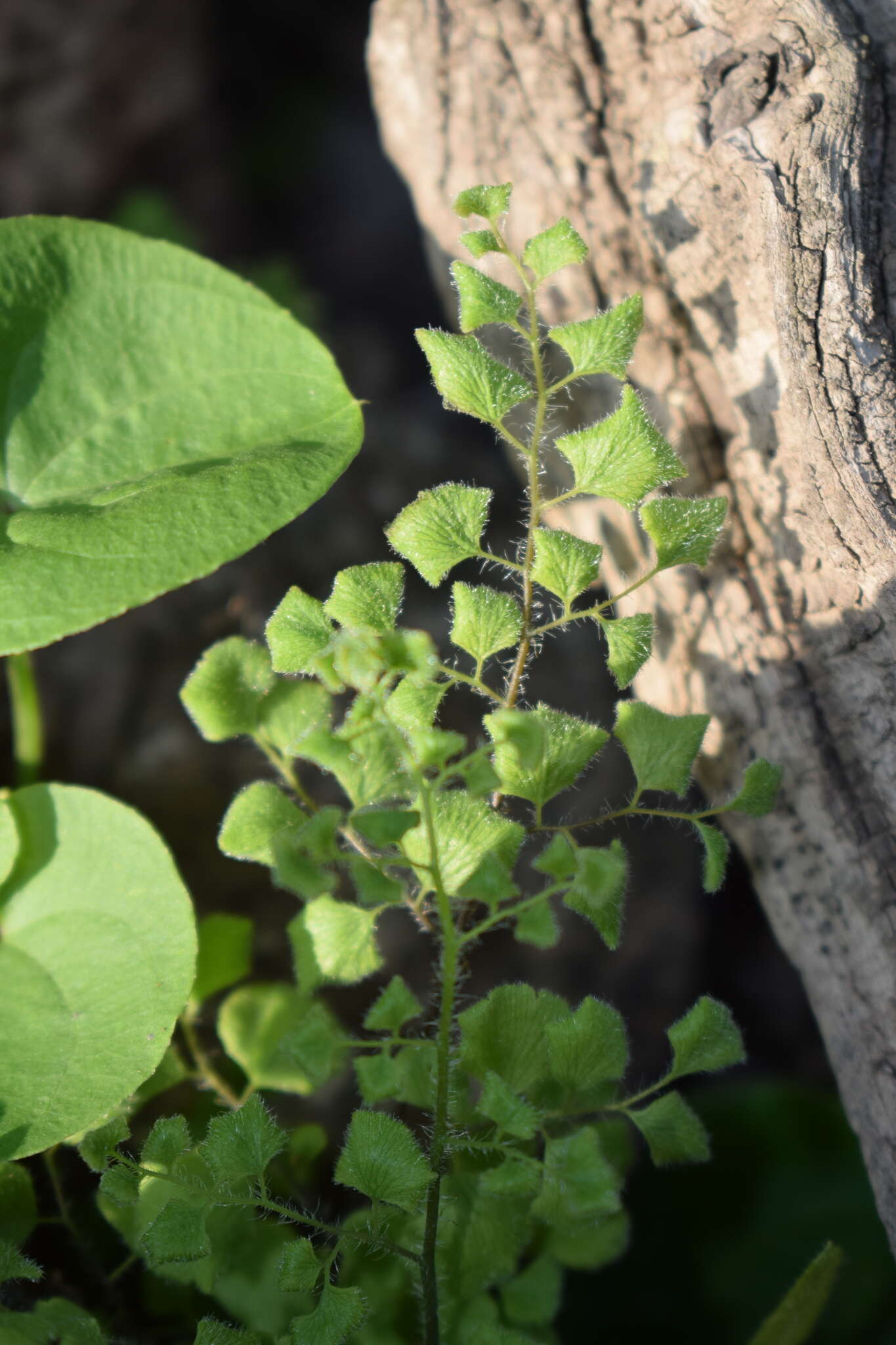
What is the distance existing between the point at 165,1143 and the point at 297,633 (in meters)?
0.40

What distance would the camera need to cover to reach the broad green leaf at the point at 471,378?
0.78m

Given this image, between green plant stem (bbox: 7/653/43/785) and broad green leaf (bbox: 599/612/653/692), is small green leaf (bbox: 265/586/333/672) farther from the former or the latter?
green plant stem (bbox: 7/653/43/785)

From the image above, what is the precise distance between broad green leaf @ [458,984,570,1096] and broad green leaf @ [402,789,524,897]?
4.1 inches

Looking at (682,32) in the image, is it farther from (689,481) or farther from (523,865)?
(523,865)

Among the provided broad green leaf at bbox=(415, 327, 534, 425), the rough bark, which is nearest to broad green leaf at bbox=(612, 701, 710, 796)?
the rough bark

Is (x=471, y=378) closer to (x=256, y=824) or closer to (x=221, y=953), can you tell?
(x=256, y=824)

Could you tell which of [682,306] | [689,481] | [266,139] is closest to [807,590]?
[689,481]

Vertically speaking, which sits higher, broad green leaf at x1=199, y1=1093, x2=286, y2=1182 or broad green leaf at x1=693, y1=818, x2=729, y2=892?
broad green leaf at x1=693, y1=818, x2=729, y2=892

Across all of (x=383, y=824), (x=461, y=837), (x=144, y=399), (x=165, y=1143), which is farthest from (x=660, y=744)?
(x=144, y=399)

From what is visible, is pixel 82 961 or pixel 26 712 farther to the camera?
pixel 26 712

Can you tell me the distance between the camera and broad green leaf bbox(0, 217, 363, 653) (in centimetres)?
82

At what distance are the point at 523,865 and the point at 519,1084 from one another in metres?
0.65

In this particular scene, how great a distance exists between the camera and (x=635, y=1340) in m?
1.22

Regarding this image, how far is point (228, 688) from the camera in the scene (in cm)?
87
